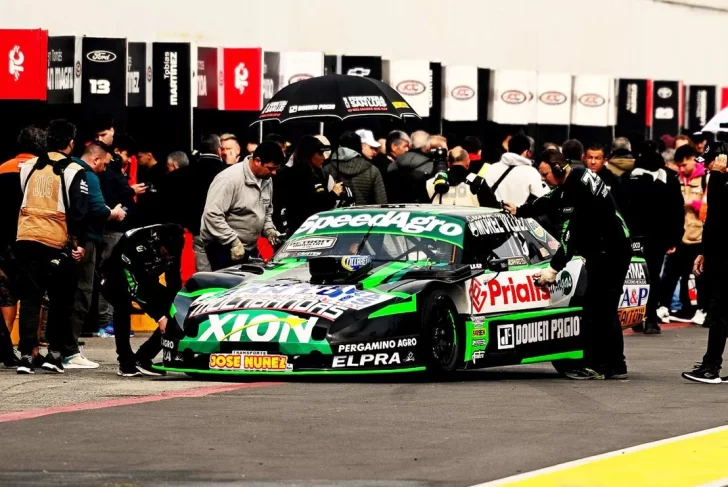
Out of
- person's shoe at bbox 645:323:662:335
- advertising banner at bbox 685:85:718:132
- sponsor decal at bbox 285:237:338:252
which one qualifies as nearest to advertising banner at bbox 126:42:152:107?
person's shoe at bbox 645:323:662:335

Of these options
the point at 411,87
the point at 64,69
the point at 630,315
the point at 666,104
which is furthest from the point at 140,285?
the point at 666,104

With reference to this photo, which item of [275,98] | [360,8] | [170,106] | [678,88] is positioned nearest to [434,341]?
[275,98]

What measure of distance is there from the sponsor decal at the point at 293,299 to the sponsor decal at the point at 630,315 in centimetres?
277

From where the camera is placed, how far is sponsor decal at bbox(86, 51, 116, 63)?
2058cm

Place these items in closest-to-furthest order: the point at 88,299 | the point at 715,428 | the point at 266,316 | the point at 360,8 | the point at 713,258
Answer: the point at 715,428 → the point at 266,316 → the point at 713,258 → the point at 88,299 → the point at 360,8

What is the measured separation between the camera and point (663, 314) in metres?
21.6

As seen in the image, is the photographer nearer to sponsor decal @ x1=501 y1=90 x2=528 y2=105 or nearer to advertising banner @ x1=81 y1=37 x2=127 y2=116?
advertising banner @ x1=81 y1=37 x2=127 y2=116

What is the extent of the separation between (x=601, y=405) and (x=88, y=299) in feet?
15.9

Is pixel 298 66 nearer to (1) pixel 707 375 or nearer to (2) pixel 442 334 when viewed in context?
(2) pixel 442 334

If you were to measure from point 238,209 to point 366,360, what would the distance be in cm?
322

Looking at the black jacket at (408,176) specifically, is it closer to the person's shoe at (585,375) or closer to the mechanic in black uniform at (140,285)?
the person's shoe at (585,375)

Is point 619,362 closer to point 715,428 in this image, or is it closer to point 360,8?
point 715,428

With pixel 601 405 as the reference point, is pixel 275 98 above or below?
above

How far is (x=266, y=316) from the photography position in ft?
40.8
